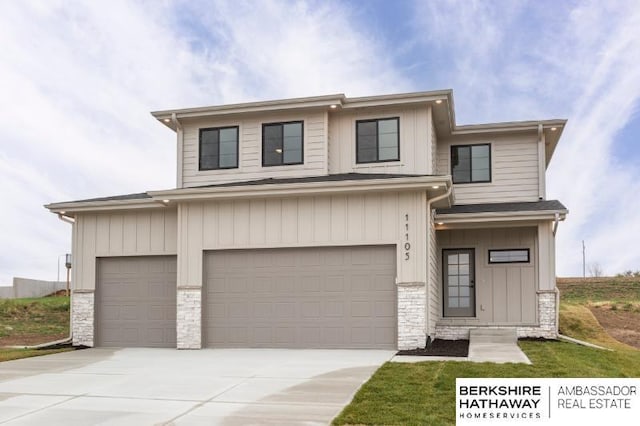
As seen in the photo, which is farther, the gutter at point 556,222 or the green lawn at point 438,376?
the gutter at point 556,222

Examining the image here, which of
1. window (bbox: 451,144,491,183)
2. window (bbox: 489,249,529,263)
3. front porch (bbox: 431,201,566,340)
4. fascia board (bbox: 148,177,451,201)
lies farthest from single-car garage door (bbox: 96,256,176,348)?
A: window (bbox: 489,249,529,263)

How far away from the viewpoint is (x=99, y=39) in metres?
16.2

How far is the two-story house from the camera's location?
1320 centimetres

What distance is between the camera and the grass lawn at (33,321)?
18.9 m

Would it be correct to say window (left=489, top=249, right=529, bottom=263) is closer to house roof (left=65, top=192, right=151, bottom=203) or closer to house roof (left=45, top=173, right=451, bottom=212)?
house roof (left=45, top=173, right=451, bottom=212)

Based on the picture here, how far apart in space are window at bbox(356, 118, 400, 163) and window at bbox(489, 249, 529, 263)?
3.66 meters

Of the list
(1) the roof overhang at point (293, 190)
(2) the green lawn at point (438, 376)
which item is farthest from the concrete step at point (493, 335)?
(1) the roof overhang at point (293, 190)

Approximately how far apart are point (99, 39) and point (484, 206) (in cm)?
1027

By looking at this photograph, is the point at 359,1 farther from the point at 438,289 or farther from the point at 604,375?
the point at 604,375

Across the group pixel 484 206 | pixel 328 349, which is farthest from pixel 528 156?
pixel 328 349

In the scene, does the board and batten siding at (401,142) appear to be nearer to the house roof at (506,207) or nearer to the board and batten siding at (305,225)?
the house roof at (506,207)

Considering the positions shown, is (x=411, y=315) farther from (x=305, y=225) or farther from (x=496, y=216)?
(x=496, y=216)

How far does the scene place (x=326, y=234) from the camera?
44.0 feet

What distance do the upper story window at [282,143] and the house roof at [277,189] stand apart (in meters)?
0.58
